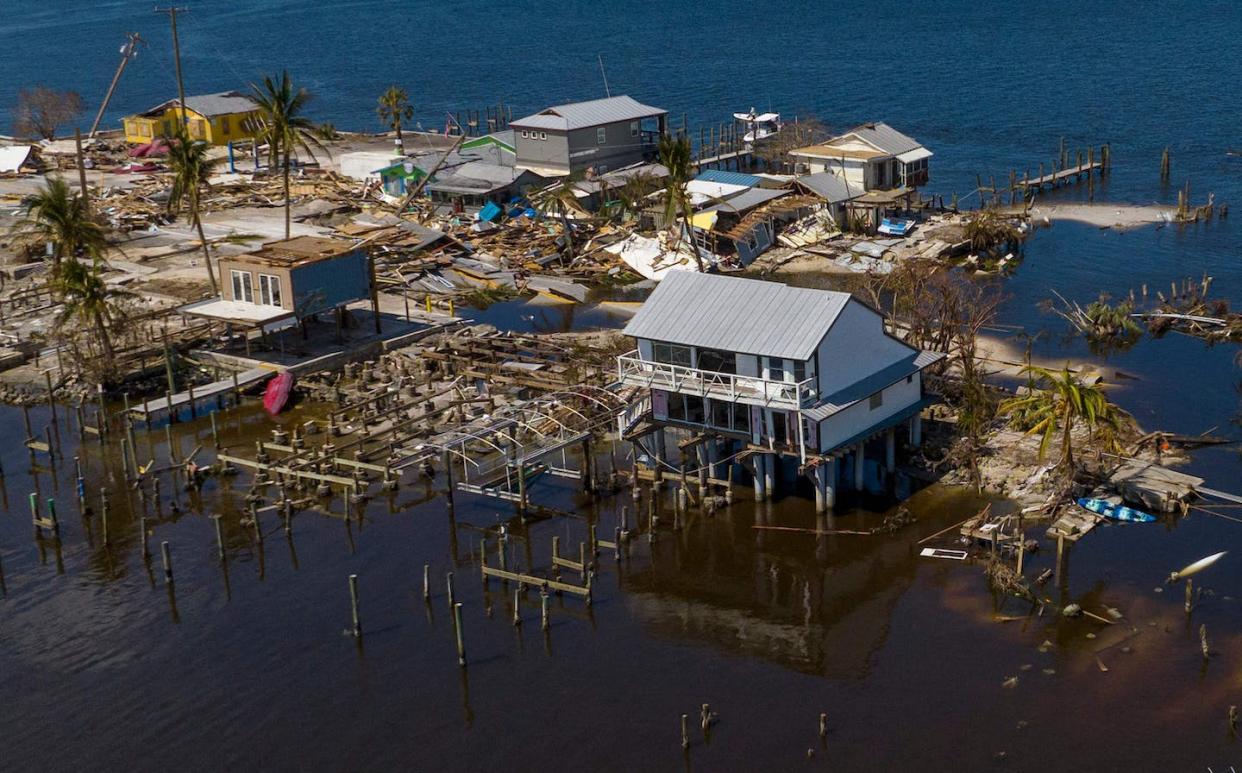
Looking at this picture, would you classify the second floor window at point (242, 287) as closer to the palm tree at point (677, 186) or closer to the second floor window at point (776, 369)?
the palm tree at point (677, 186)

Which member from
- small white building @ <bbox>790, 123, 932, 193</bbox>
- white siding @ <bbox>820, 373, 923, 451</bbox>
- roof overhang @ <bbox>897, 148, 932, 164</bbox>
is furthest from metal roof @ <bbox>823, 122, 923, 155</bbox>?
white siding @ <bbox>820, 373, 923, 451</bbox>

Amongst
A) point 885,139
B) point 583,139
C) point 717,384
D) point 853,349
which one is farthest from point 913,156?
point 717,384

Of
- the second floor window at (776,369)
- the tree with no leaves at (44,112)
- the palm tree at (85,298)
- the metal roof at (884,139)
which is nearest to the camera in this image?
the second floor window at (776,369)

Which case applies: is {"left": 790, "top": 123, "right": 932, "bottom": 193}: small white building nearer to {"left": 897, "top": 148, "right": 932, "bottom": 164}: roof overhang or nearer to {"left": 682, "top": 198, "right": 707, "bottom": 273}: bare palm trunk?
{"left": 897, "top": 148, "right": 932, "bottom": 164}: roof overhang

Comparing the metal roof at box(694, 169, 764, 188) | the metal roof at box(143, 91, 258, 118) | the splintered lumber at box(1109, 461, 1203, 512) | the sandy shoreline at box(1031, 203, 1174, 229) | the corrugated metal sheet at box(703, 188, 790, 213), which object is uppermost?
the metal roof at box(143, 91, 258, 118)

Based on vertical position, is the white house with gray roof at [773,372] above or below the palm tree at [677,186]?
below

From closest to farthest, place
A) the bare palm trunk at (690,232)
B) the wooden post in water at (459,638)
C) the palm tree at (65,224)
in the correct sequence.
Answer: the wooden post in water at (459,638) → the palm tree at (65,224) → the bare palm trunk at (690,232)

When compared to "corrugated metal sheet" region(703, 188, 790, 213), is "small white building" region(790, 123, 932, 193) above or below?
above

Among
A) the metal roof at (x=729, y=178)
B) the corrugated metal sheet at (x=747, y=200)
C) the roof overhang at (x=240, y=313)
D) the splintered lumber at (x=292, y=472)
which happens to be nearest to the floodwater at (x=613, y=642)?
the splintered lumber at (x=292, y=472)
